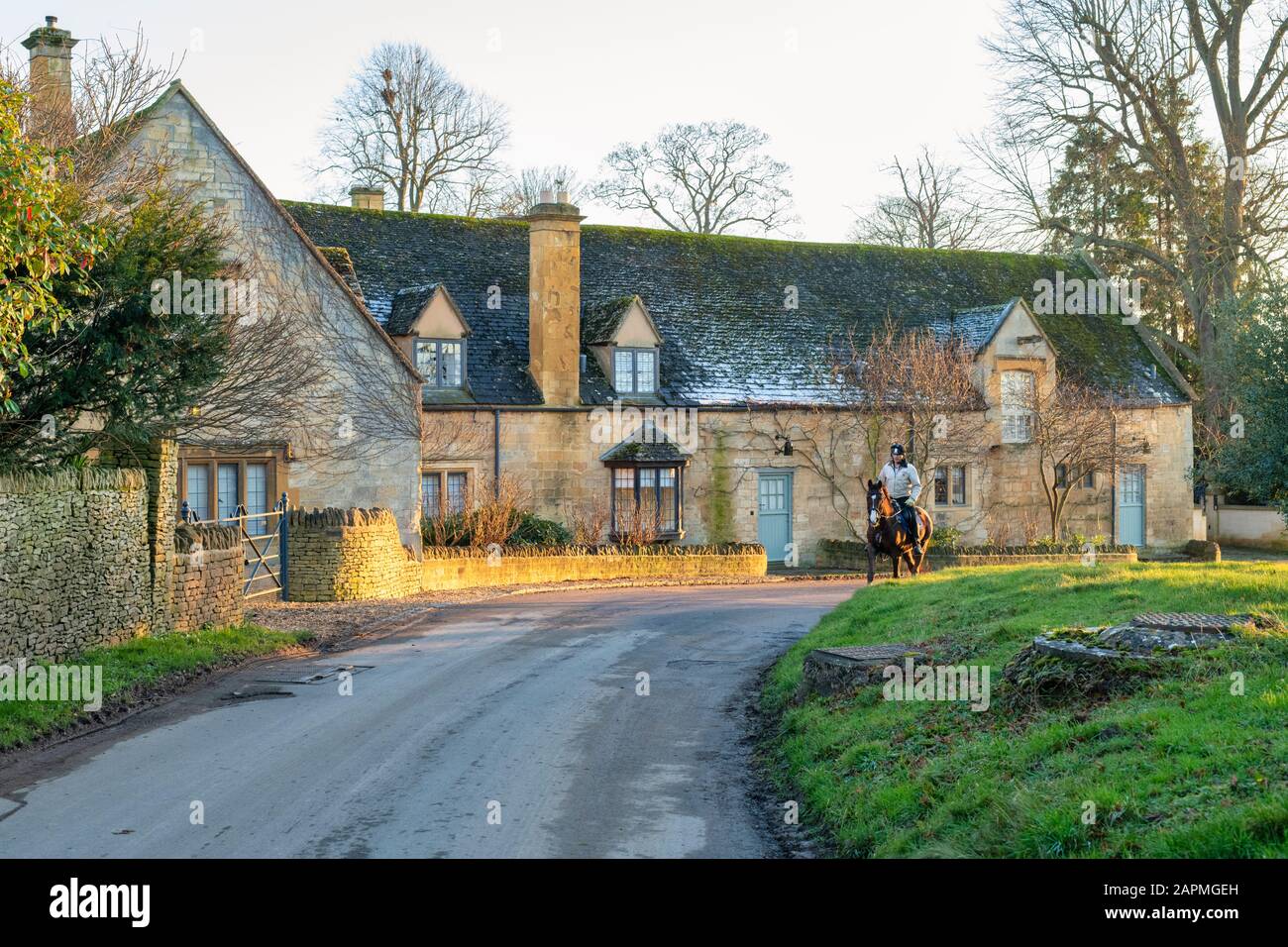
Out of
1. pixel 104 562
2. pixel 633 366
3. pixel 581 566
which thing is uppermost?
pixel 633 366

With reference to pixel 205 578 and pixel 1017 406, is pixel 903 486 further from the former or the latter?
pixel 1017 406

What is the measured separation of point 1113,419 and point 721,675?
1006 inches

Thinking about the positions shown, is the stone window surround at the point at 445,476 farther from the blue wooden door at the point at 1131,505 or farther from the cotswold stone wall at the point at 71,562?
the blue wooden door at the point at 1131,505

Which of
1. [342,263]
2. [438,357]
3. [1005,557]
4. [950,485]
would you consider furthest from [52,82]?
[950,485]

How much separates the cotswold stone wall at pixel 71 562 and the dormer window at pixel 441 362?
51.1ft

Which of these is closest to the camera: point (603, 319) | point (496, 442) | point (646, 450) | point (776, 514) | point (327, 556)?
point (327, 556)

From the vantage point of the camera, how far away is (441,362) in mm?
32094

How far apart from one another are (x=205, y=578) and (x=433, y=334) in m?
14.5

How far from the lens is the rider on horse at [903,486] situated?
20.9 metres

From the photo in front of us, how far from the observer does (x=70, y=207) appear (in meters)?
14.6

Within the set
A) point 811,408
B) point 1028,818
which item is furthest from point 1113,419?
point 1028,818

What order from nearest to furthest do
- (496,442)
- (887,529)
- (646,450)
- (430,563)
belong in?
(887,529), (430,563), (496,442), (646,450)

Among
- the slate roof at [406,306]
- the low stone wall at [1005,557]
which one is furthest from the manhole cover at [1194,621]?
the slate roof at [406,306]
